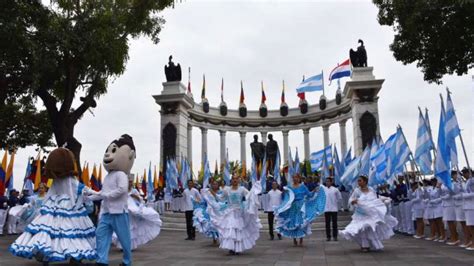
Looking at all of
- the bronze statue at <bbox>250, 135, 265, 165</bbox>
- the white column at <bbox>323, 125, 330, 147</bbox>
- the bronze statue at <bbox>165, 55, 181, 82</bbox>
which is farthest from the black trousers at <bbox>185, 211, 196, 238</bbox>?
the white column at <bbox>323, 125, 330, 147</bbox>

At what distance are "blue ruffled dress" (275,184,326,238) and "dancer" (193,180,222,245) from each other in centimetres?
175

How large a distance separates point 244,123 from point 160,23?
72.5 feet

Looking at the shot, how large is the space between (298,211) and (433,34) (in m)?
6.80

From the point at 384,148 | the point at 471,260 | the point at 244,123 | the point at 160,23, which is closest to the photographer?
the point at 471,260

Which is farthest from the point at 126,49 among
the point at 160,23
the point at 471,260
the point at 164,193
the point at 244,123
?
the point at 244,123

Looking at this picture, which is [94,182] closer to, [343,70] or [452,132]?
[452,132]

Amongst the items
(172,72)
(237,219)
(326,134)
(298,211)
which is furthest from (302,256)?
(326,134)

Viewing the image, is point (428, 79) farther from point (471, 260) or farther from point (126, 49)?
point (126, 49)

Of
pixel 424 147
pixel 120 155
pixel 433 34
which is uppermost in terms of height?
pixel 433 34

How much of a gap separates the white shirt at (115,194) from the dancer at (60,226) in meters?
0.43

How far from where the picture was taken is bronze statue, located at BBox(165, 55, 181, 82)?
3055 cm

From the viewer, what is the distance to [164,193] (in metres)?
23.1

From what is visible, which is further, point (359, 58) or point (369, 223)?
point (359, 58)

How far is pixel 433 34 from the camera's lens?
12742mm
